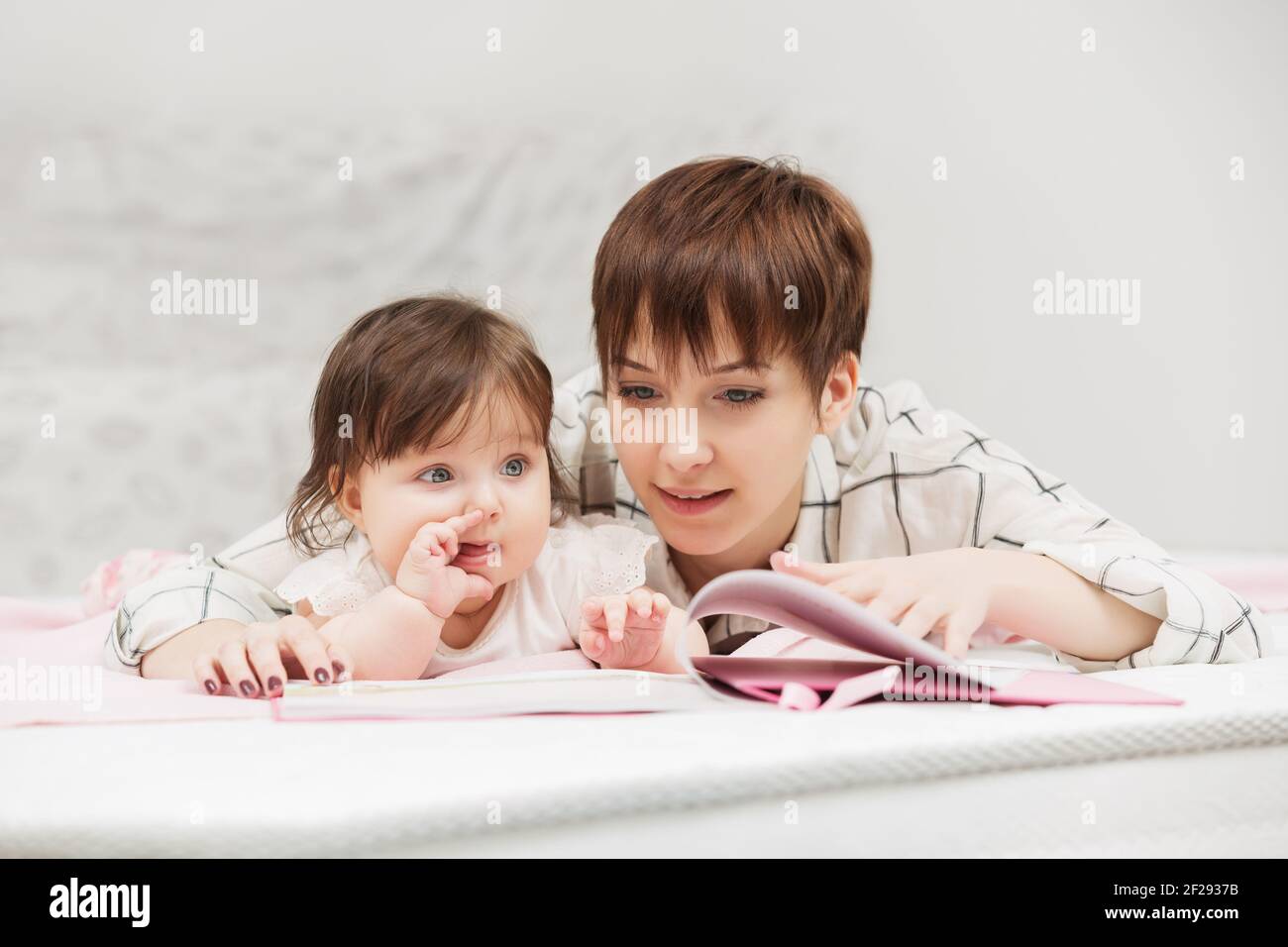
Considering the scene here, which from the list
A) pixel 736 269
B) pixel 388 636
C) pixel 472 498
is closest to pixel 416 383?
pixel 472 498

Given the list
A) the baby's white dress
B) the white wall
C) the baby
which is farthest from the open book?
the white wall

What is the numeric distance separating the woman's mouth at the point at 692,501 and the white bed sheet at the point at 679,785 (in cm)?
40

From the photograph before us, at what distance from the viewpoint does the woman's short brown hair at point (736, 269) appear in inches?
44.5

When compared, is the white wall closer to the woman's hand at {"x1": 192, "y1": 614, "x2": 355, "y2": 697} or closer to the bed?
the woman's hand at {"x1": 192, "y1": 614, "x2": 355, "y2": 697}

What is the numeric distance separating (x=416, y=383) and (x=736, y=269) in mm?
328

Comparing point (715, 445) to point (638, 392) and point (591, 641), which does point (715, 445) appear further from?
point (591, 641)

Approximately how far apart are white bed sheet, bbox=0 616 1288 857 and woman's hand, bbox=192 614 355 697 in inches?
5.5

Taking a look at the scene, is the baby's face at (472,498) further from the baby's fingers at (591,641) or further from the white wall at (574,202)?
the white wall at (574,202)

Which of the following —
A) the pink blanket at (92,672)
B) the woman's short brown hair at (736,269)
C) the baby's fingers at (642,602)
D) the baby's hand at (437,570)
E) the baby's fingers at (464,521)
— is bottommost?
the pink blanket at (92,672)

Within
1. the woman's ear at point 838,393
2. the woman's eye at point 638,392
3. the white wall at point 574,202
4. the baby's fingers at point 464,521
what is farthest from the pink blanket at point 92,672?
the white wall at point 574,202

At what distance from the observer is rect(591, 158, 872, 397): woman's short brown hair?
3.71 feet

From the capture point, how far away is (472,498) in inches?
41.3

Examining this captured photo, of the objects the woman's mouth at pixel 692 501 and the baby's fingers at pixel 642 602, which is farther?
the woman's mouth at pixel 692 501

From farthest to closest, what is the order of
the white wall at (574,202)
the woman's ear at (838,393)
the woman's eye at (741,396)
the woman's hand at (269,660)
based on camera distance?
the white wall at (574,202) → the woman's ear at (838,393) → the woman's eye at (741,396) → the woman's hand at (269,660)
